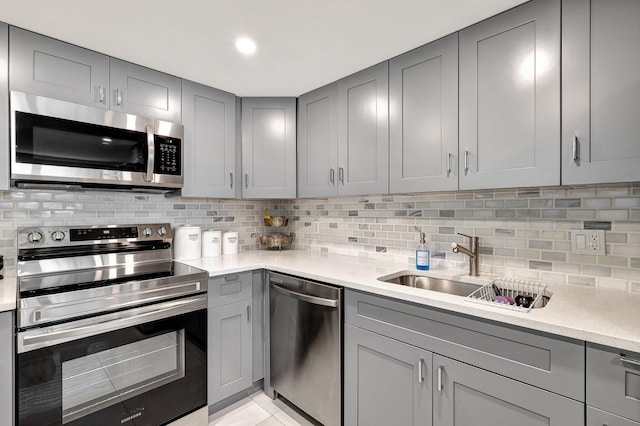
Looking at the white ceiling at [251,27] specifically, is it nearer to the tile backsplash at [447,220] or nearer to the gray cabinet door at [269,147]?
the gray cabinet door at [269,147]

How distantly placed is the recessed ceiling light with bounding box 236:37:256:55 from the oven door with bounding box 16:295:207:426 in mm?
1460

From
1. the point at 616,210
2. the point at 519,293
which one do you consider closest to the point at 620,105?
the point at 616,210

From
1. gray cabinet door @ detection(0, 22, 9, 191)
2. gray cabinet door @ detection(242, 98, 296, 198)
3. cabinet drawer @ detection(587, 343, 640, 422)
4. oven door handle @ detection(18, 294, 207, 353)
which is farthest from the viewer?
gray cabinet door @ detection(242, 98, 296, 198)

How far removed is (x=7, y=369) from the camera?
1267 mm

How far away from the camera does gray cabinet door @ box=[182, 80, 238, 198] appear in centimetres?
221

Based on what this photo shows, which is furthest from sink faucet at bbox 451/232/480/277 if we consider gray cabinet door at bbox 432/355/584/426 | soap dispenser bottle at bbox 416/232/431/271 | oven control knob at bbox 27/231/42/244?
oven control knob at bbox 27/231/42/244

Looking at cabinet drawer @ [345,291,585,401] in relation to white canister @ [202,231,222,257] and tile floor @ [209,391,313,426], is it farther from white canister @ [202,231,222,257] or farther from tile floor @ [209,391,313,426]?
white canister @ [202,231,222,257]

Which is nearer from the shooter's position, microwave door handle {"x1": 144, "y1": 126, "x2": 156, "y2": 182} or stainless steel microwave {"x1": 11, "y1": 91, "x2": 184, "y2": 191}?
stainless steel microwave {"x1": 11, "y1": 91, "x2": 184, "y2": 191}

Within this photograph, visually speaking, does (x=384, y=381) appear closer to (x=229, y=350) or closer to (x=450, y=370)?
(x=450, y=370)

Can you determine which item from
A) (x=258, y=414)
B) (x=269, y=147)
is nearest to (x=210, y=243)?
(x=269, y=147)

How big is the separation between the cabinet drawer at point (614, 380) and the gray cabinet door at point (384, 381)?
0.55 m

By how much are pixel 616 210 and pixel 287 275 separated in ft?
5.63

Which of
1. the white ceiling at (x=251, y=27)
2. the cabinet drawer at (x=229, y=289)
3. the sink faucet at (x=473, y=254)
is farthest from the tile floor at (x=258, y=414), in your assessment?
the white ceiling at (x=251, y=27)

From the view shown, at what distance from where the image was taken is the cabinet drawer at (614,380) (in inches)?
35.8
